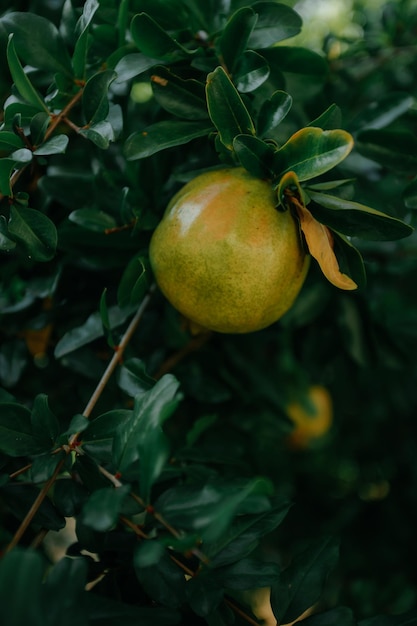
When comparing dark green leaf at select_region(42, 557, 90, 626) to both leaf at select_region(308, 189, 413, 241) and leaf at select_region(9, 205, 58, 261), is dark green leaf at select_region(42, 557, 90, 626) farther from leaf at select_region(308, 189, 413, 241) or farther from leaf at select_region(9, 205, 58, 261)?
leaf at select_region(308, 189, 413, 241)

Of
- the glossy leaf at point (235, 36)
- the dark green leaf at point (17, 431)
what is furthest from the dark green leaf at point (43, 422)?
the glossy leaf at point (235, 36)

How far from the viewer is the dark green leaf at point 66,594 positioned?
21.5 inches

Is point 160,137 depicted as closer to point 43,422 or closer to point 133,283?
point 133,283

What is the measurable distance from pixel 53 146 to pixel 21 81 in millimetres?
94

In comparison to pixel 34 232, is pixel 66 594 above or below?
below

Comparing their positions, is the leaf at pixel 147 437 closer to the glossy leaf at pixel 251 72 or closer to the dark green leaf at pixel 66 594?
the dark green leaf at pixel 66 594

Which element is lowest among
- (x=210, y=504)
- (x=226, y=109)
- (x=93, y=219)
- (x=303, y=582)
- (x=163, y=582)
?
(x=303, y=582)

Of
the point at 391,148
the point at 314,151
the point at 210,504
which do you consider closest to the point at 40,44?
the point at 314,151

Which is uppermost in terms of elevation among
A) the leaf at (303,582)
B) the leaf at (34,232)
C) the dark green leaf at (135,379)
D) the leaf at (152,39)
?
the leaf at (152,39)

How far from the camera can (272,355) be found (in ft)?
5.34

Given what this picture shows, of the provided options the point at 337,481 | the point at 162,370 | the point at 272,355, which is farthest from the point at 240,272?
the point at 337,481

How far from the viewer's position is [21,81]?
0.75 metres

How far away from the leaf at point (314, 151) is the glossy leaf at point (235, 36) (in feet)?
0.56

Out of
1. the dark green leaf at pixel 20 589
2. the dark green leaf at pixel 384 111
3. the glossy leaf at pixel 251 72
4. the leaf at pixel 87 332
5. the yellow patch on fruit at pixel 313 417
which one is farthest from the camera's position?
the yellow patch on fruit at pixel 313 417
